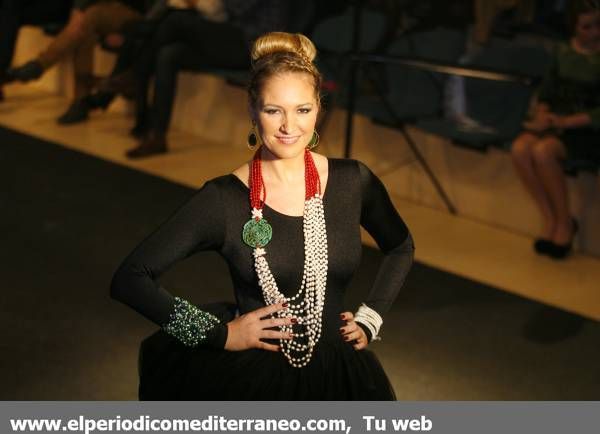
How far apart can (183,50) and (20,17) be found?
1.53 meters

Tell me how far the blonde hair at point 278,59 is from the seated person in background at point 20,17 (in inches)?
216

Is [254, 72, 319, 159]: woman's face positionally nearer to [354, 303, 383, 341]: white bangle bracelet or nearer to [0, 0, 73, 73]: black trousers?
[354, 303, 383, 341]: white bangle bracelet

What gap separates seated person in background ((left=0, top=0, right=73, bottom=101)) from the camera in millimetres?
7773

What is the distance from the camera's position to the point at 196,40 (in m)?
6.91

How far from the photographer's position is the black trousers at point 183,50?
686 centimetres

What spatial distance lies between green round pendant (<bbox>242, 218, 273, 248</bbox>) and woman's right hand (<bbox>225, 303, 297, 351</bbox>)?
152mm

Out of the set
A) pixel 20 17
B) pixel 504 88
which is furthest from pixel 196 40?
pixel 504 88

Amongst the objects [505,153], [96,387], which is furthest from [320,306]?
[505,153]

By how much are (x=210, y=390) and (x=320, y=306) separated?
0.34 m

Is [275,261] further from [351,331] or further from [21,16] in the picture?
[21,16]

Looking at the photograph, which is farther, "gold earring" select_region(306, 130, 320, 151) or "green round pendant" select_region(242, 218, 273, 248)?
"gold earring" select_region(306, 130, 320, 151)

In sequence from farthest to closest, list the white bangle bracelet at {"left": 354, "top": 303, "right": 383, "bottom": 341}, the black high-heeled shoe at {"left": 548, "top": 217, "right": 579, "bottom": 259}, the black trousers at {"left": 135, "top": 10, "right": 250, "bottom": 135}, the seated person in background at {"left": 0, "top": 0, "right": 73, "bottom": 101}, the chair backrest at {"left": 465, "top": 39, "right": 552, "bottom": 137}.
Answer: the seated person in background at {"left": 0, "top": 0, "right": 73, "bottom": 101}, the black trousers at {"left": 135, "top": 10, "right": 250, "bottom": 135}, the chair backrest at {"left": 465, "top": 39, "right": 552, "bottom": 137}, the black high-heeled shoe at {"left": 548, "top": 217, "right": 579, "bottom": 259}, the white bangle bracelet at {"left": 354, "top": 303, "right": 383, "bottom": 341}

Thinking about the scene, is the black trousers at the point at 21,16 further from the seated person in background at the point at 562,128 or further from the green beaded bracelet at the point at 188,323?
the green beaded bracelet at the point at 188,323

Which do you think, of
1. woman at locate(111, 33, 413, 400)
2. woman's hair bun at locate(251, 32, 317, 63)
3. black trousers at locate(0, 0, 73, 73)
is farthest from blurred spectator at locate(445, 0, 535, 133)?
woman's hair bun at locate(251, 32, 317, 63)
